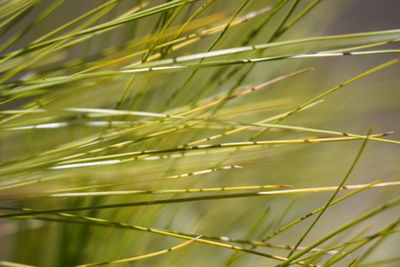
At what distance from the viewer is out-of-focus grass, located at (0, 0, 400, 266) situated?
0.26 m

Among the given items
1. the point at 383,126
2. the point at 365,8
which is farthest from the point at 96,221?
the point at 365,8

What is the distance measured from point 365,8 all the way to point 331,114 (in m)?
0.77

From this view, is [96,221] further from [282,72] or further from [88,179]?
[282,72]

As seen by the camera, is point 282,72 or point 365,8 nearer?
point 282,72

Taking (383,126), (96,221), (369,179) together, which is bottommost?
(96,221)

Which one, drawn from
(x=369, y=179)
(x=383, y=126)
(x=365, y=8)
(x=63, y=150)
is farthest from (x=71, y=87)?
(x=365, y=8)

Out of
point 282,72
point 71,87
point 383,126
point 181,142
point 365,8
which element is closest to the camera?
point 71,87

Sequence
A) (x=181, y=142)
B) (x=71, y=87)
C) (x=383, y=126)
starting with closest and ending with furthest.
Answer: (x=71, y=87), (x=181, y=142), (x=383, y=126)

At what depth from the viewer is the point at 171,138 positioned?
1.12 ft

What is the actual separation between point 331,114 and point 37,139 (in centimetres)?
22

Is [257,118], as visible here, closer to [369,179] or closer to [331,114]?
[331,114]

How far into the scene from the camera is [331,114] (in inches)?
17.6

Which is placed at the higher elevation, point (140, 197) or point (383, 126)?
point (383, 126)

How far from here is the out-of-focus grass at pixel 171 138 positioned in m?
0.26
